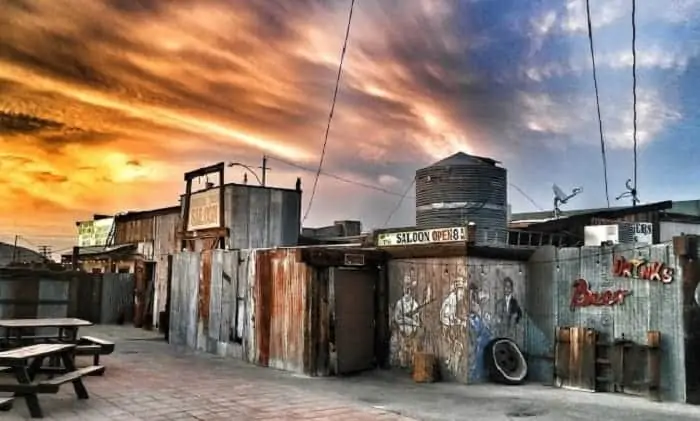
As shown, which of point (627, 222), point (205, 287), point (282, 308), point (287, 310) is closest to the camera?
point (287, 310)

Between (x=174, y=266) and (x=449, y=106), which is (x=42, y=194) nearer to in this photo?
(x=174, y=266)

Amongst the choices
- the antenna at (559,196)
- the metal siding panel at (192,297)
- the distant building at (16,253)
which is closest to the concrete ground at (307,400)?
the metal siding panel at (192,297)

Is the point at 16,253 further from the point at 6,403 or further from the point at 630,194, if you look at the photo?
the point at 6,403

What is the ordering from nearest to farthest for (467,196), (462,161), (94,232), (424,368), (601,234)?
(424,368)
(601,234)
(467,196)
(462,161)
(94,232)

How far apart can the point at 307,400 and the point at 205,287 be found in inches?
299

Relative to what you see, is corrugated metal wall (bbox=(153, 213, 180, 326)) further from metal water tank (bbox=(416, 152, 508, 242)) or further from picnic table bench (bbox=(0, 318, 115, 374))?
metal water tank (bbox=(416, 152, 508, 242))

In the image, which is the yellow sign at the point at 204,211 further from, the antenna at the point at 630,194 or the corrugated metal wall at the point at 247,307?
the antenna at the point at 630,194

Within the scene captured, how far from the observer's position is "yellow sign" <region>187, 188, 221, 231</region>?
984 inches

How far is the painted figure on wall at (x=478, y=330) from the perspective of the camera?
1177 cm

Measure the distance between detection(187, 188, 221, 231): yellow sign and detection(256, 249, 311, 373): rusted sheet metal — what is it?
10692 millimetres

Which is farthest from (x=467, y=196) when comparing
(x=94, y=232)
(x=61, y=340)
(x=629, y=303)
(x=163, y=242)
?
(x=94, y=232)

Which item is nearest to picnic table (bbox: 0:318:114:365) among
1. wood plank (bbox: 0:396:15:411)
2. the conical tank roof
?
wood plank (bbox: 0:396:15:411)

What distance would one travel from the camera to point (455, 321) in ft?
39.4

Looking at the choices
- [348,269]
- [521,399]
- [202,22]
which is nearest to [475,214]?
[348,269]
